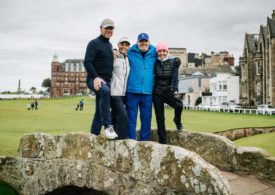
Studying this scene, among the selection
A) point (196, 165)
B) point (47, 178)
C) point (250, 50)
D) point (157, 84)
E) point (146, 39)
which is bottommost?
point (47, 178)

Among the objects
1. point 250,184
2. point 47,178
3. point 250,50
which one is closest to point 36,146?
point 47,178

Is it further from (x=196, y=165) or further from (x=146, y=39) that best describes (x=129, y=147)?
(x=146, y=39)

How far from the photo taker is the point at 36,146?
276 inches

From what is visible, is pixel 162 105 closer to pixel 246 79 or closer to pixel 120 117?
pixel 120 117

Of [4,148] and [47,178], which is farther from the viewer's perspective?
[4,148]

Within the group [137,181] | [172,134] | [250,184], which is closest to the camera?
[137,181]

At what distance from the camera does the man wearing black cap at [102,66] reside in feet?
21.1

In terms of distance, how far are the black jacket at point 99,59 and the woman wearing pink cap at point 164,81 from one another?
3.84 feet

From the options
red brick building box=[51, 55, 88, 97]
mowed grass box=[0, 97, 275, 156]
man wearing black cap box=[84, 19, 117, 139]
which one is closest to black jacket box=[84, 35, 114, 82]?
man wearing black cap box=[84, 19, 117, 139]

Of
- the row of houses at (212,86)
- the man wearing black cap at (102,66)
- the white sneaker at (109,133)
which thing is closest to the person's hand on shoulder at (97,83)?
the man wearing black cap at (102,66)

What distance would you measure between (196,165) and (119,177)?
5.31 ft

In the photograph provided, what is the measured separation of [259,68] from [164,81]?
57.5m

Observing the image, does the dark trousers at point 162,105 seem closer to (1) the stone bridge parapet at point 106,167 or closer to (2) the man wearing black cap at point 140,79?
(2) the man wearing black cap at point 140,79

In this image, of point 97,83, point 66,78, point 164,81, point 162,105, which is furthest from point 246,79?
point 66,78
